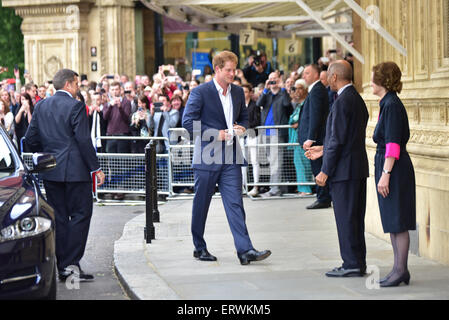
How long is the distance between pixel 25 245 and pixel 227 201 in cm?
277

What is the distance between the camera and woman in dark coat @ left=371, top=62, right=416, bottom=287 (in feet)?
26.7

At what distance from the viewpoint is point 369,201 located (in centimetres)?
1143

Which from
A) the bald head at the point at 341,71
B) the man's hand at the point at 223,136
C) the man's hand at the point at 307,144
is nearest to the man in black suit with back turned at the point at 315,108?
the man's hand at the point at 307,144

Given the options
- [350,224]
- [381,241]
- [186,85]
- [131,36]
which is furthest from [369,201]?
[131,36]

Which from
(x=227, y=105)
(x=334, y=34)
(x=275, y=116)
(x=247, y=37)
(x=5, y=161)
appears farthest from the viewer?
(x=247, y=37)

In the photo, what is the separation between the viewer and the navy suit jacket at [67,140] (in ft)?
30.2

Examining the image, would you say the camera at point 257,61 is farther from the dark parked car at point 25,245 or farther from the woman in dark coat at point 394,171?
the dark parked car at point 25,245

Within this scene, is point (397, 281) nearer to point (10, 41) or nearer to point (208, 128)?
point (208, 128)

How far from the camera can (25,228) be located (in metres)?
7.34

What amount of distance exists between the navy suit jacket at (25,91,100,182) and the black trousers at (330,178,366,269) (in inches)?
90.5

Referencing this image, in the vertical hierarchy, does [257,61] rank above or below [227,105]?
above

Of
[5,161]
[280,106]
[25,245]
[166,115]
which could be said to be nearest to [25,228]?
[25,245]

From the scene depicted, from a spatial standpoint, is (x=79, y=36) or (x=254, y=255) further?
(x=79, y=36)

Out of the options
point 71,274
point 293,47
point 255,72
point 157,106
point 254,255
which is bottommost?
point 71,274
